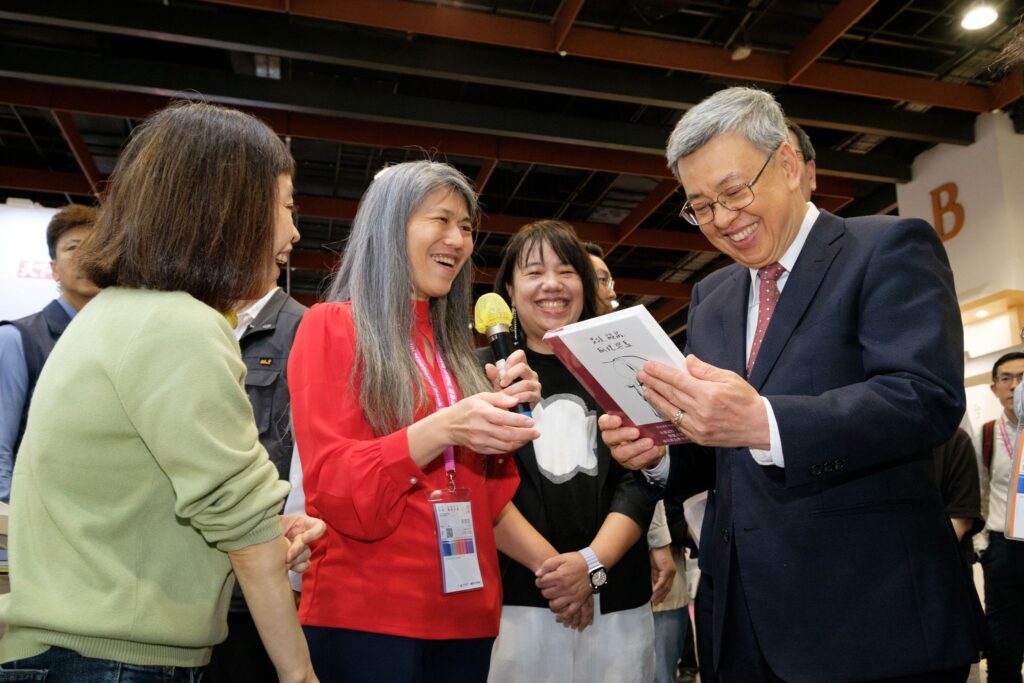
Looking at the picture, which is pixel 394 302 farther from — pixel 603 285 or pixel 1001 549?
pixel 1001 549

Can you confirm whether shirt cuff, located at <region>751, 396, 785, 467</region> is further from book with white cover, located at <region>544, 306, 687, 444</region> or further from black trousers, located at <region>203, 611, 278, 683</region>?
black trousers, located at <region>203, 611, 278, 683</region>

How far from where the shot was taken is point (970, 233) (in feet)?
27.6

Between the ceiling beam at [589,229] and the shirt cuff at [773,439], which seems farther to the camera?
the ceiling beam at [589,229]

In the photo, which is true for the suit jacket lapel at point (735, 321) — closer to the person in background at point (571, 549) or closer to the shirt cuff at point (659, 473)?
the shirt cuff at point (659, 473)

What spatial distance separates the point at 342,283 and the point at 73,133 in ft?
24.9

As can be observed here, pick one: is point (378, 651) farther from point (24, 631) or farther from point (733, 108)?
point (733, 108)

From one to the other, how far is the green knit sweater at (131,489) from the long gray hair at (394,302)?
1.97ft

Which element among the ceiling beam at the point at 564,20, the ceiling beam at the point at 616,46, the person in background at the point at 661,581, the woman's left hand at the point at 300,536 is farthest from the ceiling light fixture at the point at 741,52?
the woman's left hand at the point at 300,536

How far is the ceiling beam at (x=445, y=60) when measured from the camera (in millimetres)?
6508

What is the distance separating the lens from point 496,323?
6.77 feet

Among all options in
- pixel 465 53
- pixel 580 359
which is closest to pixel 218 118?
pixel 580 359

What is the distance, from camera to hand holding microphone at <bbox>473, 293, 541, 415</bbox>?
182 cm

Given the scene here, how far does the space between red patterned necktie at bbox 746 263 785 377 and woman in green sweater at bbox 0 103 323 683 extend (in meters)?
1.19

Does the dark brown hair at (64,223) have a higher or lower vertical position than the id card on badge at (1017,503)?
higher
